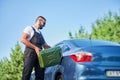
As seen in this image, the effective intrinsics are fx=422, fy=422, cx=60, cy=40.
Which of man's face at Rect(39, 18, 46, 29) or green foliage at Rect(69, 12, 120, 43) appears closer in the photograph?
man's face at Rect(39, 18, 46, 29)

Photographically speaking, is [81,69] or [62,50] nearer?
[81,69]

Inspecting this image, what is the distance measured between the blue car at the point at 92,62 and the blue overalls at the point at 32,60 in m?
0.50

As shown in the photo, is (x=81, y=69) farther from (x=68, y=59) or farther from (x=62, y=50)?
(x=62, y=50)

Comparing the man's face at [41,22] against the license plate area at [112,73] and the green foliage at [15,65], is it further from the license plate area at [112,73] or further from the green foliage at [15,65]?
the green foliage at [15,65]

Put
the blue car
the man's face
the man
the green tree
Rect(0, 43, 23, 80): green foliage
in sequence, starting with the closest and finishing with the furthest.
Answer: the blue car
the man
the man's face
the green tree
Rect(0, 43, 23, 80): green foliage

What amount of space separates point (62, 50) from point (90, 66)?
1.25m

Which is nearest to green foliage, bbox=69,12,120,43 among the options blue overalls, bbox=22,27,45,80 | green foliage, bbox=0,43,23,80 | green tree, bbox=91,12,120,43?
green tree, bbox=91,12,120,43

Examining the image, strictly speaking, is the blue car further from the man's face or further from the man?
the man's face

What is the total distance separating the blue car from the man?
1.78ft

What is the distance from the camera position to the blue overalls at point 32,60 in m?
8.56

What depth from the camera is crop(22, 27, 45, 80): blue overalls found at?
8.56 m

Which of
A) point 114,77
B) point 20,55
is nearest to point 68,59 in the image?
point 114,77

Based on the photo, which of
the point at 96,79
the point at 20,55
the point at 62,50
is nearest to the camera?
the point at 96,79

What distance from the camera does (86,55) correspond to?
26.8ft
